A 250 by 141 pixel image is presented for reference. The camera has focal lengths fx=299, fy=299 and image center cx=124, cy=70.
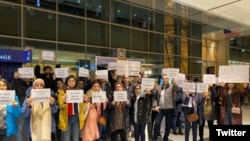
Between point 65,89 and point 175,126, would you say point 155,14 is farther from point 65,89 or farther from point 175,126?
point 65,89

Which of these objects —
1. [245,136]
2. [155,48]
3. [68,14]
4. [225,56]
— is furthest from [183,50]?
[245,136]

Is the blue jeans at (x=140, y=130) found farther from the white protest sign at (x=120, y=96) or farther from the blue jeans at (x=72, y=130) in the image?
the blue jeans at (x=72, y=130)

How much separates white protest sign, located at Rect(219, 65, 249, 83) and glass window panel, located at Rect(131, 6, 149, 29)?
373 inches

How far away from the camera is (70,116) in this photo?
5.52 meters

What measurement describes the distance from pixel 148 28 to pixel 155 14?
115 centimetres

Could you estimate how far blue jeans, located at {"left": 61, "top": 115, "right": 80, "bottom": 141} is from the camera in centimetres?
553

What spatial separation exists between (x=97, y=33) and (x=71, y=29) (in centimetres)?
150

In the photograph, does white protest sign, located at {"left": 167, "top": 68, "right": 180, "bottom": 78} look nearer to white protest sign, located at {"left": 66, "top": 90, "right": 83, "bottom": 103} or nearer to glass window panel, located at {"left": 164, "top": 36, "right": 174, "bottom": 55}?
white protest sign, located at {"left": 66, "top": 90, "right": 83, "bottom": 103}

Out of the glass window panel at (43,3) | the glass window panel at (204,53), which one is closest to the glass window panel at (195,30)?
the glass window panel at (204,53)

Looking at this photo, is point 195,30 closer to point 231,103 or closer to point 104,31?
point 104,31

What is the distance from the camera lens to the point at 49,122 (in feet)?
17.0

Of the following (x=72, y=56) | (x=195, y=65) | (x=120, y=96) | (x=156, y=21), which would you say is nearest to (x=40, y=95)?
(x=120, y=96)

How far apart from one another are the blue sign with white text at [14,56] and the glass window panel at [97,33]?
6168 millimetres

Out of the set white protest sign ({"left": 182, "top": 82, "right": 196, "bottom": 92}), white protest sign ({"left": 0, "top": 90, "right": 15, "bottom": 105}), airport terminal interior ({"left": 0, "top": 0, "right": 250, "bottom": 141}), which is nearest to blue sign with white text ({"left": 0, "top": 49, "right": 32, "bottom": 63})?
airport terminal interior ({"left": 0, "top": 0, "right": 250, "bottom": 141})
